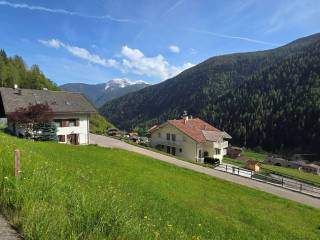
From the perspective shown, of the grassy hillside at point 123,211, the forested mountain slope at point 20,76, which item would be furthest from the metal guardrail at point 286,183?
the forested mountain slope at point 20,76

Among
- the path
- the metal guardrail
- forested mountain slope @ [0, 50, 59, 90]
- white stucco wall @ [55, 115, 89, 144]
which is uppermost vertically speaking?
forested mountain slope @ [0, 50, 59, 90]

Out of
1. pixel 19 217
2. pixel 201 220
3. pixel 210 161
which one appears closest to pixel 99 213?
pixel 19 217

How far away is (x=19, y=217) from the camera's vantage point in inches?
242

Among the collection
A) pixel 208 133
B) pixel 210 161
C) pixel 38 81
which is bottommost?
pixel 210 161

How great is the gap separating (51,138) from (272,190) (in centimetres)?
2895

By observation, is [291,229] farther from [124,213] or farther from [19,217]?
[19,217]

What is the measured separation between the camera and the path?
5363 millimetres

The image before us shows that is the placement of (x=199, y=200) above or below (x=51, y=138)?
below

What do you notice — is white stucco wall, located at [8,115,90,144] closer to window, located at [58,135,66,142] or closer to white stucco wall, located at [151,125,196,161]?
window, located at [58,135,66,142]

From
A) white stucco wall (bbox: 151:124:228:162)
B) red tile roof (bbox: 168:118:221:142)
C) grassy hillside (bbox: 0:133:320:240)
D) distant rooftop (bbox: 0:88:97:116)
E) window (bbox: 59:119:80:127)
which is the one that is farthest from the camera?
red tile roof (bbox: 168:118:221:142)

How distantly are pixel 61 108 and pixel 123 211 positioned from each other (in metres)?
44.1

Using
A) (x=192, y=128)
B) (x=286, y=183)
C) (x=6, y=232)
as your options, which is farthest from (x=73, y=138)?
(x=6, y=232)

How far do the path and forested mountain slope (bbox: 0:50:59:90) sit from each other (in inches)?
4181

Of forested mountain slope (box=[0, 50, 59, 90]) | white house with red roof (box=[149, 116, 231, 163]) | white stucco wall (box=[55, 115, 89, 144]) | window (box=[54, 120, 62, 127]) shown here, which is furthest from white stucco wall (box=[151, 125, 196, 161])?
forested mountain slope (box=[0, 50, 59, 90])
